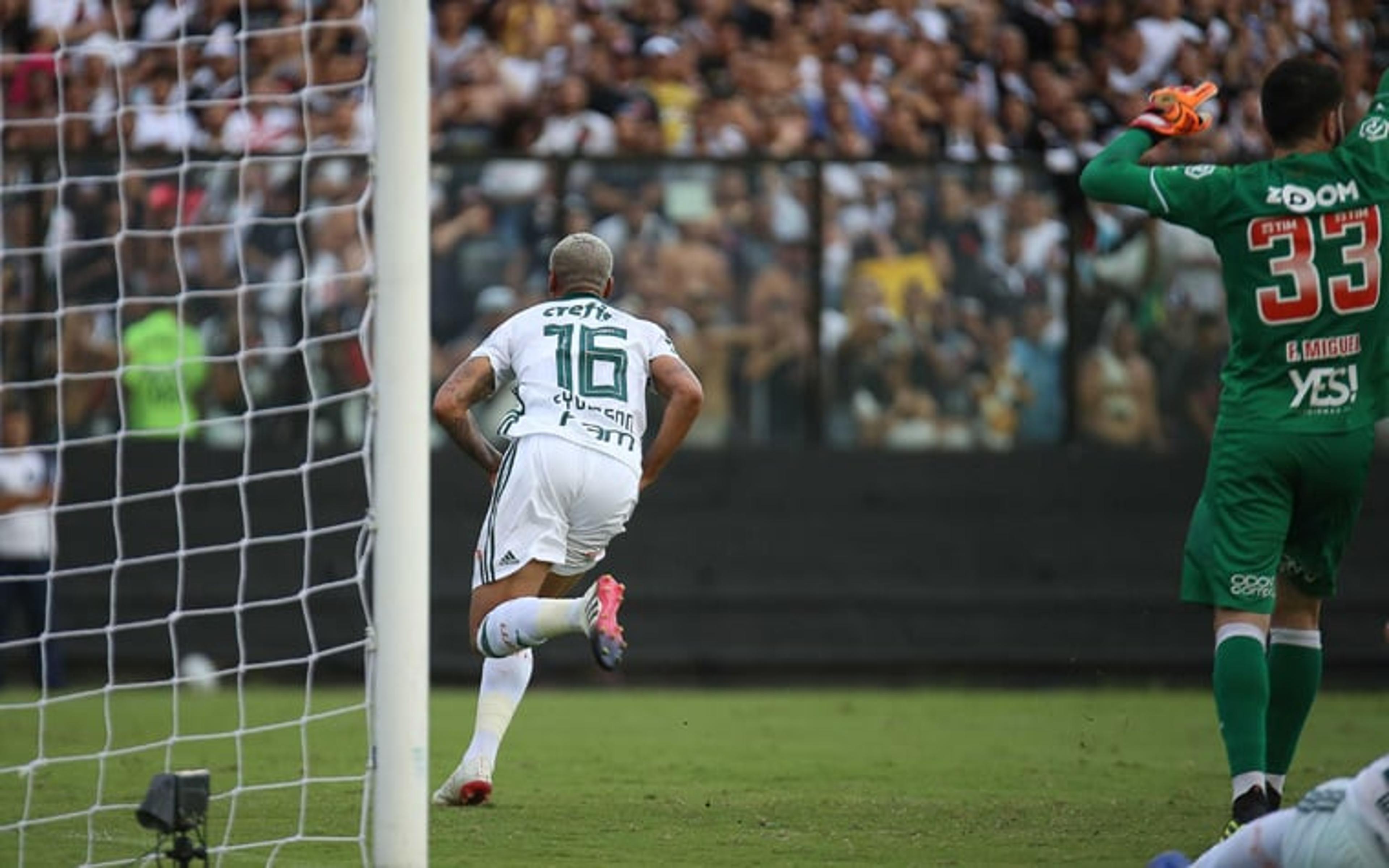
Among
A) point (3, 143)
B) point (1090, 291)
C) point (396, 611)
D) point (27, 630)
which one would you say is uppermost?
point (3, 143)

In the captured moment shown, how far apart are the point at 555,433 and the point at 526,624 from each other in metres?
0.84

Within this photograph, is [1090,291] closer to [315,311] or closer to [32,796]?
[315,311]

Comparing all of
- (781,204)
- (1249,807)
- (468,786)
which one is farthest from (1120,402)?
(1249,807)

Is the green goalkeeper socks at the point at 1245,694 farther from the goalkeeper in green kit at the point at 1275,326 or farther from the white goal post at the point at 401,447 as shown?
the white goal post at the point at 401,447

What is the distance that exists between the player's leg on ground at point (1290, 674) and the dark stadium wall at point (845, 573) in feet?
26.5

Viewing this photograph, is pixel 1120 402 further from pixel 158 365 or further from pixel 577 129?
pixel 158 365

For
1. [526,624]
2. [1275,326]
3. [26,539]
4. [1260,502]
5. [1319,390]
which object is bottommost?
[26,539]

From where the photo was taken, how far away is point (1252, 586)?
6.98 meters

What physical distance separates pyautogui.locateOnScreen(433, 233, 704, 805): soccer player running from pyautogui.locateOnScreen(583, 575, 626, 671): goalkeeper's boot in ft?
Result: 2.57

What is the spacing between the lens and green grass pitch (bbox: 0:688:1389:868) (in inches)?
287

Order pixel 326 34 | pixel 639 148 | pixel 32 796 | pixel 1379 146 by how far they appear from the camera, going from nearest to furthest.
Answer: pixel 1379 146 → pixel 32 796 → pixel 326 34 → pixel 639 148

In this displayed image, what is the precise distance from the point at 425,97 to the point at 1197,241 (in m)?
10.4

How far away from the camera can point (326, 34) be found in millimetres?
14234

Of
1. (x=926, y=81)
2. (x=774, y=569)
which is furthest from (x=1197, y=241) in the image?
A: (x=774, y=569)
